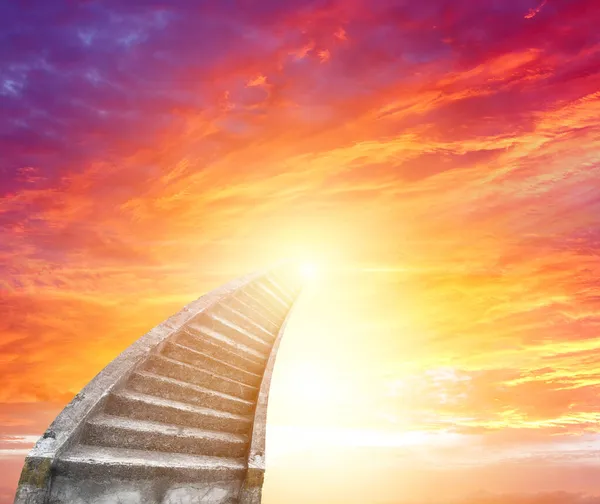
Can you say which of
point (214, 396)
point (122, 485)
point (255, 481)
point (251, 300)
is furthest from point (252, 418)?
point (251, 300)

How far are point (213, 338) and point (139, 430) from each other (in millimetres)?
3040

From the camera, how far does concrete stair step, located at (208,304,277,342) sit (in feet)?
32.1

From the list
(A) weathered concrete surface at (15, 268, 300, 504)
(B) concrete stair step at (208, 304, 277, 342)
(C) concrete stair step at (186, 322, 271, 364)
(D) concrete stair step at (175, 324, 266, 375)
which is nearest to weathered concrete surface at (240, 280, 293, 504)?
(A) weathered concrete surface at (15, 268, 300, 504)

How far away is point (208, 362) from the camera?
7.93m

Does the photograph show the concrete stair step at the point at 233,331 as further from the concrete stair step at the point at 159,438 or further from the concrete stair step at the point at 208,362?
the concrete stair step at the point at 159,438

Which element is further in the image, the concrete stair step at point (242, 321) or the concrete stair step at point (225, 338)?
the concrete stair step at point (242, 321)

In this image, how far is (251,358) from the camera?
887cm

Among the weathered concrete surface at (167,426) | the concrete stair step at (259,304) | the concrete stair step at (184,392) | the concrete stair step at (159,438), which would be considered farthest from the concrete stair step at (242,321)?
the concrete stair step at (159,438)

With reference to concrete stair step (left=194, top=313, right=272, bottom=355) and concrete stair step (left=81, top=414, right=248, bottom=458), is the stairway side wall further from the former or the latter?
concrete stair step (left=194, top=313, right=272, bottom=355)

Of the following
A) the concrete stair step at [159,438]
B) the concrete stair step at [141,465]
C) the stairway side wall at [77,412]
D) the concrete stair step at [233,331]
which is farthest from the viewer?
the concrete stair step at [233,331]

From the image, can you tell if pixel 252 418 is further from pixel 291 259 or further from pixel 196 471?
pixel 291 259

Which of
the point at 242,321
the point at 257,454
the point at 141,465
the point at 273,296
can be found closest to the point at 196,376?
the point at 257,454

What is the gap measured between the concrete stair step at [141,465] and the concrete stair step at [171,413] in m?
0.62

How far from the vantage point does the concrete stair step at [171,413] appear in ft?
20.0
